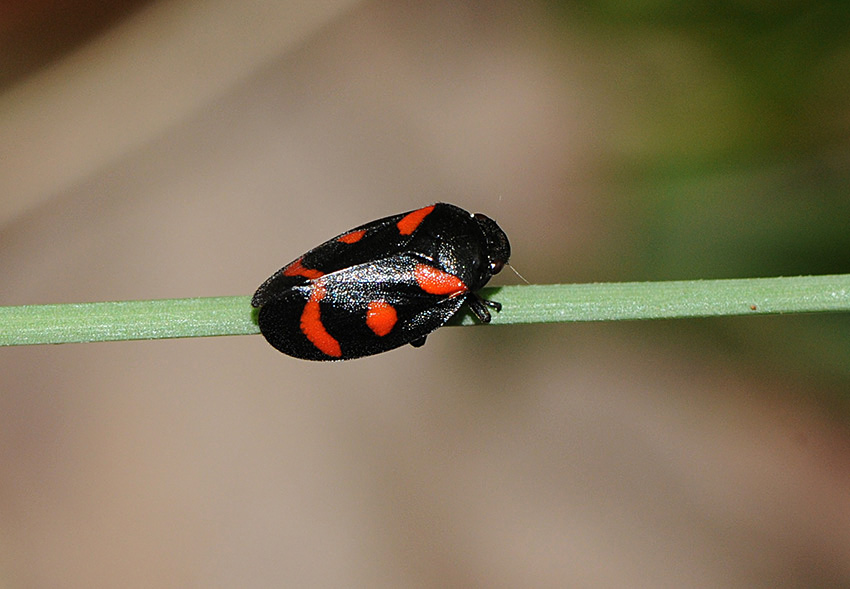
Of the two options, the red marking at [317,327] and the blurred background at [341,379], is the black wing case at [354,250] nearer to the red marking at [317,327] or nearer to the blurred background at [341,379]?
→ the red marking at [317,327]

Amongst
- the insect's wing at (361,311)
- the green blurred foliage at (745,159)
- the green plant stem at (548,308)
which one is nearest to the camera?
the green plant stem at (548,308)

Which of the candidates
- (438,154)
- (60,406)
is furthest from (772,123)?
(60,406)

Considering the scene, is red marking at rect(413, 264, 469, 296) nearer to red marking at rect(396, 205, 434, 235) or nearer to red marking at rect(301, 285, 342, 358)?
red marking at rect(396, 205, 434, 235)

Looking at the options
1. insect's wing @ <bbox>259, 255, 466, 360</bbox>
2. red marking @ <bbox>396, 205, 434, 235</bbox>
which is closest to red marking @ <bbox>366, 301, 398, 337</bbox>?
insect's wing @ <bbox>259, 255, 466, 360</bbox>

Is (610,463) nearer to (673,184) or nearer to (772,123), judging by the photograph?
(673,184)

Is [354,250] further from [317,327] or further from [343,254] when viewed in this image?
[317,327]

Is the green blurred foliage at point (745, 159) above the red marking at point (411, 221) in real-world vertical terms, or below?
above

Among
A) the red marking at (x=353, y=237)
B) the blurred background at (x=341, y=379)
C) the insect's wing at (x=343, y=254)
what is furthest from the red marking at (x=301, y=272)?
the blurred background at (x=341, y=379)

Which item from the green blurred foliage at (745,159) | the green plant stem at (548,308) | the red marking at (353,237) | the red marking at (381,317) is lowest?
the green plant stem at (548,308)
